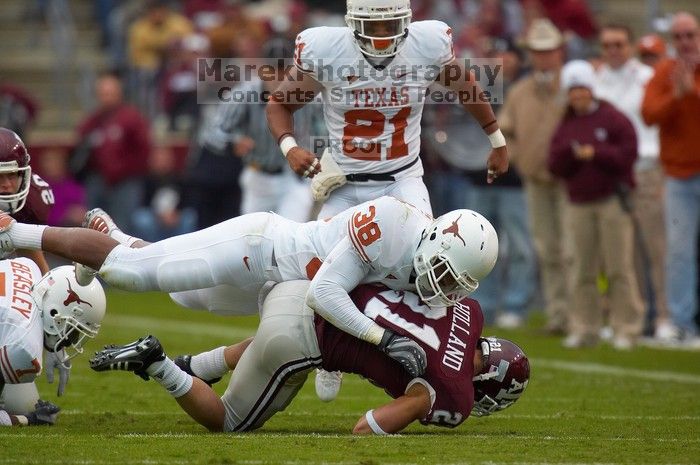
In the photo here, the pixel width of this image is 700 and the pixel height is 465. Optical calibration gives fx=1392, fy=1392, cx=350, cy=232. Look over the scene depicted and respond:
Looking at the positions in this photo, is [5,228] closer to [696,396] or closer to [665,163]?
[696,396]

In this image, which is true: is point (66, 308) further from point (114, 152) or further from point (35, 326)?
point (114, 152)

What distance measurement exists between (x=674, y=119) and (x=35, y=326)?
539 cm

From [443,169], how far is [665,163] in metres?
2.24

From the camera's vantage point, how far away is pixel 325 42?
6785 mm

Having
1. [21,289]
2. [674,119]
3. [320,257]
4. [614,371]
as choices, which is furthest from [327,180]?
[674,119]

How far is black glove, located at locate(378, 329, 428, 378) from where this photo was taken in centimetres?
545

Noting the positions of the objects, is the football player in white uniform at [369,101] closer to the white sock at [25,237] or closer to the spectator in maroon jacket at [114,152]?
the white sock at [25,237]

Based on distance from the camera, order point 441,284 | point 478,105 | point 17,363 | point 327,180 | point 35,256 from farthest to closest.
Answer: point 478,105 → point 327,180 → point 35,256 → point 17,363 → point 441,284

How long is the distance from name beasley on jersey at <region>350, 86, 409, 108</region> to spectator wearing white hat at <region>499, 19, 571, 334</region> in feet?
11.5

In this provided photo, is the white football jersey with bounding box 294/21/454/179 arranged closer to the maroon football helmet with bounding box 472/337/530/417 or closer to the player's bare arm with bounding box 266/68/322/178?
the player's bare arm with bounding box 266/68/322/178

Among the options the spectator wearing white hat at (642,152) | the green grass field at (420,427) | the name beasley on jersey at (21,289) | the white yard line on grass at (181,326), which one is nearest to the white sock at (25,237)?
the name beasley on jersey at (21,289)

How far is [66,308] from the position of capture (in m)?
5.86

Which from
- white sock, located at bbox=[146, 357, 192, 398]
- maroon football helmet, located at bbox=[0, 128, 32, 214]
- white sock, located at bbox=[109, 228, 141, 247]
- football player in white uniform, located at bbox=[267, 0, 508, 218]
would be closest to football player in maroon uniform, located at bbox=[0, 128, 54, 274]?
maroon football helmet, located at bbox=[0, 128, 32, 214]

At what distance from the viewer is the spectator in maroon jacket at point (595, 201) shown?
368 inches
